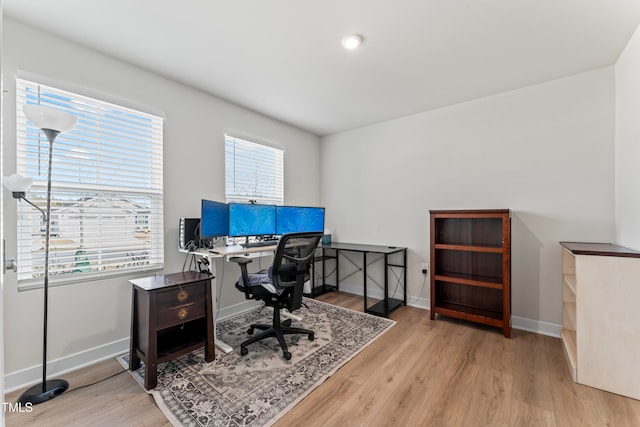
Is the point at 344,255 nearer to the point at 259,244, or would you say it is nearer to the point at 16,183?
the point at 259,244

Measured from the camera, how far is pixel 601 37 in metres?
2.18

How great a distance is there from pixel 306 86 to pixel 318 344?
7.92ft

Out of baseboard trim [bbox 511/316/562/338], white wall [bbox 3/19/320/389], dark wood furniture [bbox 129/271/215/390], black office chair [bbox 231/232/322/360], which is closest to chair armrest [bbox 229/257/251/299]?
black office chair [bbox 231/232/322/360]

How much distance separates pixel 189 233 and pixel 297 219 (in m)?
1.27

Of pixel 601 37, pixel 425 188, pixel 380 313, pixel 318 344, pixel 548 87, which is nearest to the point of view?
pixel 601 37

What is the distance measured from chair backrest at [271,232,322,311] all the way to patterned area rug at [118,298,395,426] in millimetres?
442

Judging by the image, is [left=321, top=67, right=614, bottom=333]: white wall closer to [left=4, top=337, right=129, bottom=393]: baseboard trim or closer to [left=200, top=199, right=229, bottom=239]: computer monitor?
[left=200, top=199, right=229, bottom=239]: computer monitor

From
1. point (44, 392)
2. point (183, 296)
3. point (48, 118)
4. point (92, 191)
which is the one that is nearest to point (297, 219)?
point (183, 296)

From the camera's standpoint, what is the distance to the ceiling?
6.31ft

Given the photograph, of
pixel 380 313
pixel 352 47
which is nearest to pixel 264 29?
pixel 352 47

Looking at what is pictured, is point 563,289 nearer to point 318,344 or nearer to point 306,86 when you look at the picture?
point 318,344

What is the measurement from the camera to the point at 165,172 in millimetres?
2768

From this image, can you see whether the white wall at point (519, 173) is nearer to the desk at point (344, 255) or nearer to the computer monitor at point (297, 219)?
the desk at point (344, 255)

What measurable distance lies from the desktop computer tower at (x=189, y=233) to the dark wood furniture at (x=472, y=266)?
2.36m
